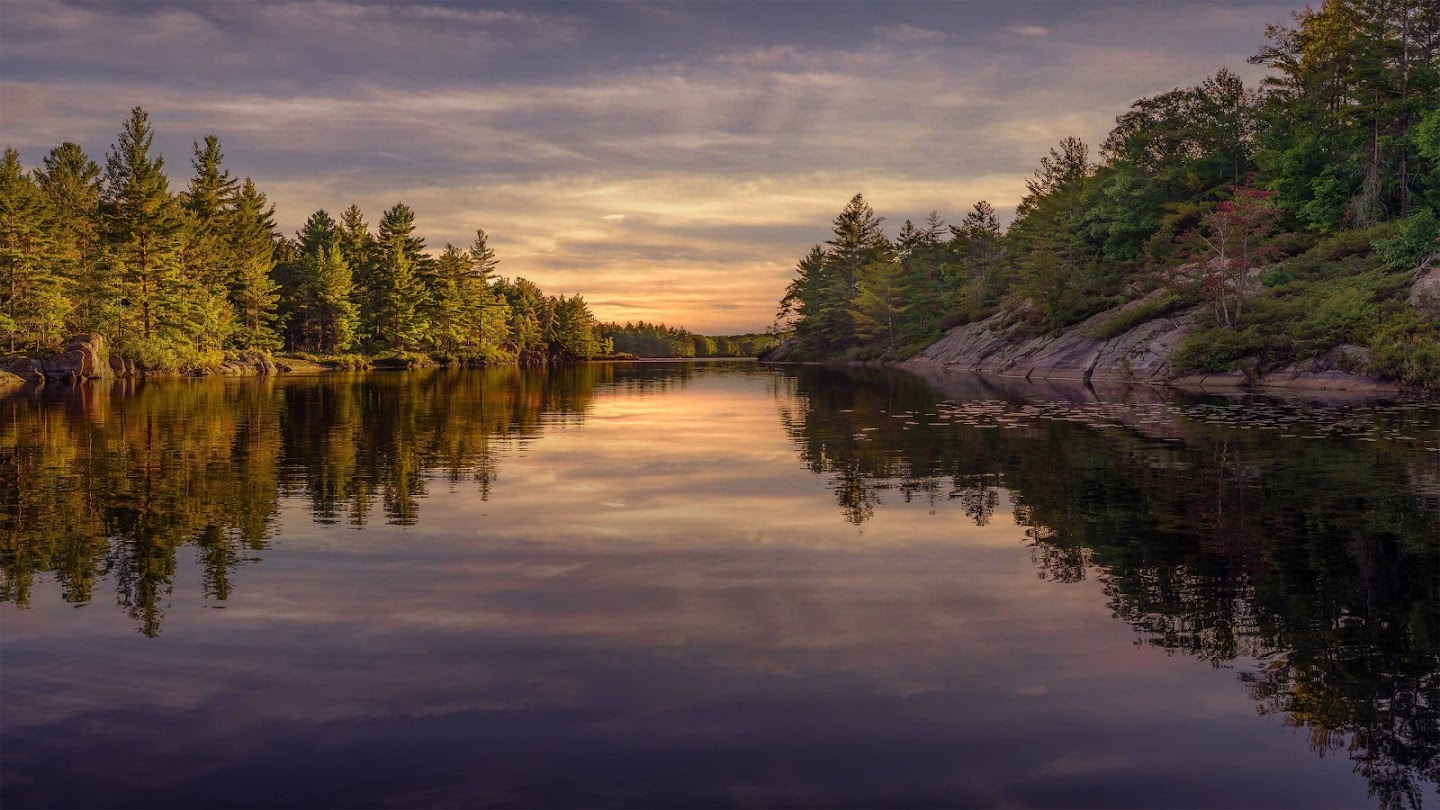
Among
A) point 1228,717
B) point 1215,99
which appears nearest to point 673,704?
point 1228,717

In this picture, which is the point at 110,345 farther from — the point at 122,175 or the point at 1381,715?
the point at 1381,715

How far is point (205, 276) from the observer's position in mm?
79375

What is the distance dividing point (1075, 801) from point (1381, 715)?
2644 mm

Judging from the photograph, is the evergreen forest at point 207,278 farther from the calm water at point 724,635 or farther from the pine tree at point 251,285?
the calm water at point 724,635

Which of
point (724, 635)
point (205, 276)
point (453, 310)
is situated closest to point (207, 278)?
point (205, 276)

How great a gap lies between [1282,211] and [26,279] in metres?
77.6

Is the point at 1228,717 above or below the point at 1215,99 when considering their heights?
below

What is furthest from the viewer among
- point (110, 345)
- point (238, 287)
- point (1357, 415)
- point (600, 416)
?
point (238, 287)

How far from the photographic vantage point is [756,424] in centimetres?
2977

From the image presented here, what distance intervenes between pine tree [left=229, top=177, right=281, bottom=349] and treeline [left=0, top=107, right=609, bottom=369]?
0.18m

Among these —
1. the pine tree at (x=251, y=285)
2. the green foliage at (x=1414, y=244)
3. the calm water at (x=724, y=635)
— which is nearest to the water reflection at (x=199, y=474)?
the calm water at (x=724, y=635)

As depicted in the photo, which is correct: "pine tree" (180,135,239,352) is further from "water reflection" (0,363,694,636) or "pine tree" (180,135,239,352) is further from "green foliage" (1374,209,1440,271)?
"green foliage" (1374,209,1440,271)

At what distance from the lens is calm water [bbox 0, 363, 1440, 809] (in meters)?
5.48

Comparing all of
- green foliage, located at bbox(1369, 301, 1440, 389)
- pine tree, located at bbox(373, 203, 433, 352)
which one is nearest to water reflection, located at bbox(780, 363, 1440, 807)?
green foliage, located at bbox(1369, 301, 1440, 389)
